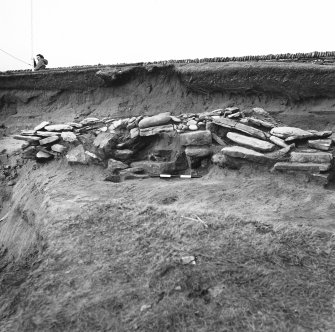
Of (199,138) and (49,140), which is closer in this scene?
(199,138)

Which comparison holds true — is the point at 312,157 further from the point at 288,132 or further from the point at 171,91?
the point at 171,91

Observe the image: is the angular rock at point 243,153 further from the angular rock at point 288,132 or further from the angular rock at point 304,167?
the angular rock at point 288,132

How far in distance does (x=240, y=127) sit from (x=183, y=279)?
10.6 feet

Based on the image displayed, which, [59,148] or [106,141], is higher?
[106,141]

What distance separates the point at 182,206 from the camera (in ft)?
15.7

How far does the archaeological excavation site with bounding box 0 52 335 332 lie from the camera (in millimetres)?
3256

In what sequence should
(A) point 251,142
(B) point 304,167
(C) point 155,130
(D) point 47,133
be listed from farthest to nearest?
1. (D) point 47,133
2. (C) point 155,130
3. (A) point 251,142
4. (B) point 304,167

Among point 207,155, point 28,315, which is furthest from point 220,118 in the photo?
point 28,315

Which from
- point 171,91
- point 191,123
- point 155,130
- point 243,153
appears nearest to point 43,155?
point 155,130

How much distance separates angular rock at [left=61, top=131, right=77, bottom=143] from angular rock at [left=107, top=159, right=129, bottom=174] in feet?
4.07

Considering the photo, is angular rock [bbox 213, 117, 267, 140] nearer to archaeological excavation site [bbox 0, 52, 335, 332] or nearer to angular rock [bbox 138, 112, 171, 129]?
archaeological excavation site [bbox 0, 52, 335, 332]

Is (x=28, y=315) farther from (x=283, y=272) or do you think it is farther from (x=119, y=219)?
(x=283, y=272)

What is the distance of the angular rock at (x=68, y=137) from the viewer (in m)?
7.48

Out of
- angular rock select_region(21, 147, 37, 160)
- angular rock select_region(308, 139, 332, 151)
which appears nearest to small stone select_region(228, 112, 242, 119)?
angular rock select_region(308, 139, 332, 151)
